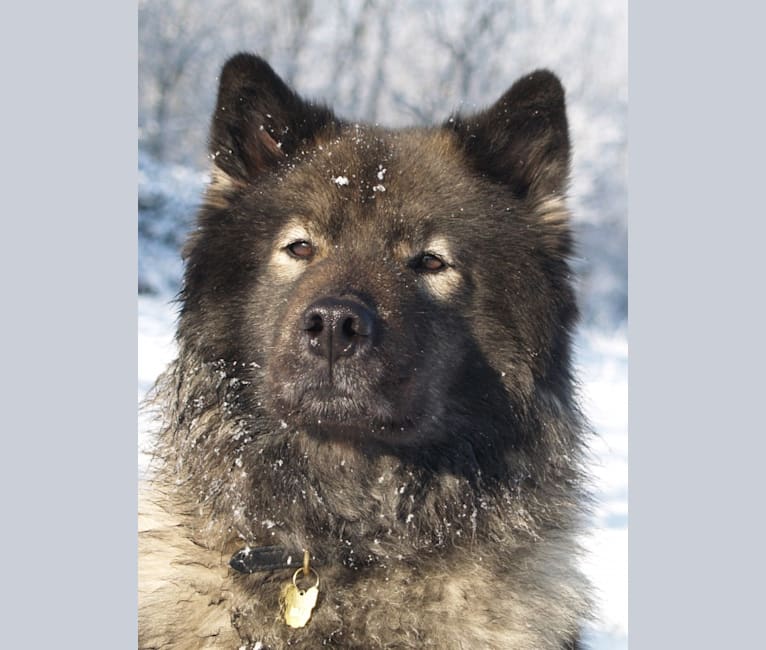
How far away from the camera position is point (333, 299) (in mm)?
2967

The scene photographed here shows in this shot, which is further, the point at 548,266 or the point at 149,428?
the point at 149,428

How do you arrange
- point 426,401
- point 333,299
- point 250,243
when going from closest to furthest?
1. point 333,299
2. point 426,401
3. point 250,243

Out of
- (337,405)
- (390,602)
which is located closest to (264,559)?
(390,602)

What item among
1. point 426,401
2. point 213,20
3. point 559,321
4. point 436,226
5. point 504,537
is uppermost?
point 213,20

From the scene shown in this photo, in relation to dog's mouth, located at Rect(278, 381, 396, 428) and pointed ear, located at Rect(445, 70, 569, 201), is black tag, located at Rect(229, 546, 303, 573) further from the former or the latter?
pointed ear, located at Rect(445, 70, 569, 201)

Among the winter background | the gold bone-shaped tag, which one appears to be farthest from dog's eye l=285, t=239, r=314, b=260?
the gold bone-shaped tag

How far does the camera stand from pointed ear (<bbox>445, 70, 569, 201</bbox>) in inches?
140

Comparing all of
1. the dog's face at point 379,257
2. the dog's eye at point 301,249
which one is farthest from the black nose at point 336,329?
the dog's eye at point 301,249

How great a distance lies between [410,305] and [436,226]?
1.18ft

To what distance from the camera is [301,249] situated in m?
3.38

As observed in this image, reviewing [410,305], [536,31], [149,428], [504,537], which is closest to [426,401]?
[410,305]

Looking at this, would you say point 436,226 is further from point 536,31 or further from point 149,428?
point 149,428

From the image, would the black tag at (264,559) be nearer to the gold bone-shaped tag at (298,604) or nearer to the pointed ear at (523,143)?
the gold bone-shaped tag at (298,604)

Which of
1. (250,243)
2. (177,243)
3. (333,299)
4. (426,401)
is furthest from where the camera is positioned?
(177,243)
